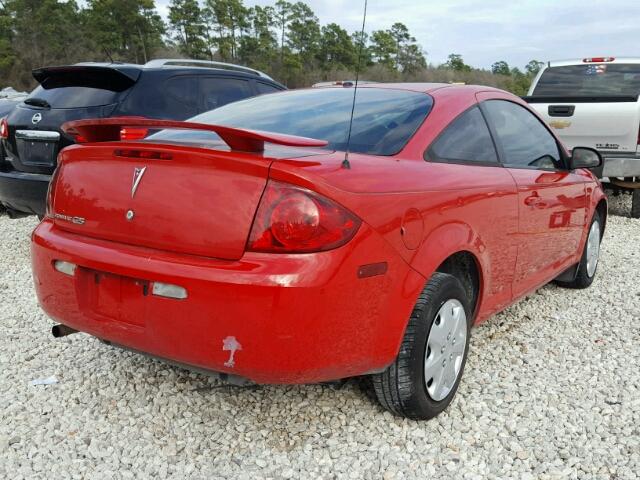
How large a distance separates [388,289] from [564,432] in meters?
1.13

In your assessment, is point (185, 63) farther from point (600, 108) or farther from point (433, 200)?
point (600, 108)

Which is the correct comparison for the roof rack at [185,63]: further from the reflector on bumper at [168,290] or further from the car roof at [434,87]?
the reflector on bumper at [168,290]

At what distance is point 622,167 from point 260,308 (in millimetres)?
6230

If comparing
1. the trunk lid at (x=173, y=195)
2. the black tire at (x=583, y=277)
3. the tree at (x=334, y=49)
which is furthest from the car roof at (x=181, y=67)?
the tree at (x=334, y=49)

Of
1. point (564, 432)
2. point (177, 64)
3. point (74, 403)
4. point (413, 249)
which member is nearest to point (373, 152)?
point (413, 249)

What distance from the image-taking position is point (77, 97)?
5.13 metres

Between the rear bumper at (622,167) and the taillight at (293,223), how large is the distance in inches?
230

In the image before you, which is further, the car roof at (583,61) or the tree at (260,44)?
the tree at (260,44)

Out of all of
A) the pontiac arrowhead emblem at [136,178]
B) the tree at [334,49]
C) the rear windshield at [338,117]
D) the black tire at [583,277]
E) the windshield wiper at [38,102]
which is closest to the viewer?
the pontiac arrowhead emblem at [136,178]

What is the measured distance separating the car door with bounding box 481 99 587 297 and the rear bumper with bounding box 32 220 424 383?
1.25 metres

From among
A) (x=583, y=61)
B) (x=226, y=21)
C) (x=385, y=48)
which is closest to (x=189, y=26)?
(x=226, y=21)

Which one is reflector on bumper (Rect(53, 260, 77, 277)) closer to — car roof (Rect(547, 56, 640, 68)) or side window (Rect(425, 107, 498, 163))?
side window (Rect(425, 107, 498, 163))

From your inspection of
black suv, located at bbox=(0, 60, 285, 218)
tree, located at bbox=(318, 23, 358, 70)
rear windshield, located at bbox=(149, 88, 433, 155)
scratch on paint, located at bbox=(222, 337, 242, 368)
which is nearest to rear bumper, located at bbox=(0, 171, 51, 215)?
black suv, located at bbox=(0, 60, 285, 218)

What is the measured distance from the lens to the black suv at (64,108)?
16.4 feet
